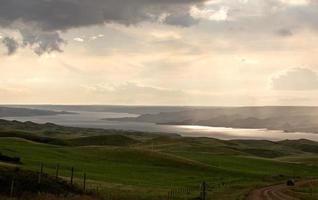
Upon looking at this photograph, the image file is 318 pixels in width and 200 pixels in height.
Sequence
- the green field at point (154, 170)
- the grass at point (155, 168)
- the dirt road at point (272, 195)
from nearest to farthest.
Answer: the dirt road at point (272, 195) < the green field at point (154, 170) < the grass at point (155, 168)

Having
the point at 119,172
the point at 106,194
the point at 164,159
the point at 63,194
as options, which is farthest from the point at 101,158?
the point at 63,194

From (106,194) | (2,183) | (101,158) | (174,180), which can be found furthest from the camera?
(101,158)

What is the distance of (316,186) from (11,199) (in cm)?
5377

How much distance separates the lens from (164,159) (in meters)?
98.2

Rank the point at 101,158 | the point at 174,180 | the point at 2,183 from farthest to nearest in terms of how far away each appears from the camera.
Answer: the point at 101,158, the point at 174,180, the point at 2,183

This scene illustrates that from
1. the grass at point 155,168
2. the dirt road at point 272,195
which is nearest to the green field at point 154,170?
the grass at point 155,168

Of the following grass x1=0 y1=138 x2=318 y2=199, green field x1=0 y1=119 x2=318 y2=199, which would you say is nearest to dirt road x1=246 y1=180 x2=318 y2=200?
green field x1=0 y1=119 x2=318 y2=199

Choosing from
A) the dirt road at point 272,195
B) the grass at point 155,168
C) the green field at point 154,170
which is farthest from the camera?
the grass at point 155,168

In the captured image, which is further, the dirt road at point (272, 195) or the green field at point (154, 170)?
the green field at point (154, 170)

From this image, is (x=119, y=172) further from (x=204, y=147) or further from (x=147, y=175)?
(x=204, y=147)

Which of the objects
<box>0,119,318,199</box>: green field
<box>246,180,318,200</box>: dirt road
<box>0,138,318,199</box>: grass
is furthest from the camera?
<box>0,138,318,199</box>: grass

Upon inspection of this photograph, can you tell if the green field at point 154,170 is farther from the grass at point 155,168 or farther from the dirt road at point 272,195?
the dirt road at point 272,195

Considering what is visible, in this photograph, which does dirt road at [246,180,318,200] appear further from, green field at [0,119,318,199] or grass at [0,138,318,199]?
grass at [0,138,318,199]

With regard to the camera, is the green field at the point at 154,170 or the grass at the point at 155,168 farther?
the grass at the point at 155,168
